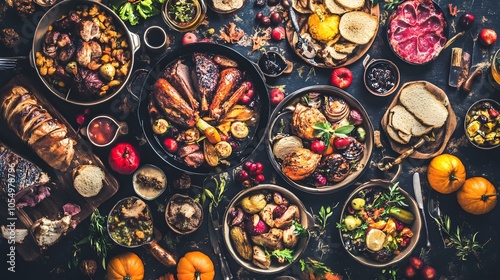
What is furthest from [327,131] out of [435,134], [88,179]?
[88,179]

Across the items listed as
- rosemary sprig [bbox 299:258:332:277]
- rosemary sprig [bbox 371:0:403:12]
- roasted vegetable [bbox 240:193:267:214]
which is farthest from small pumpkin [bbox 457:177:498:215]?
roasted vegetable [bbox 240:193:267:214]

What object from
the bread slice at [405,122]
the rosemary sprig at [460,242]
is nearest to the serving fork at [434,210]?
the rosemary sprig at [460,242]

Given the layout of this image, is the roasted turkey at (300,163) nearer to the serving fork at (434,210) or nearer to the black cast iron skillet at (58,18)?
the serving fork at (434,210)

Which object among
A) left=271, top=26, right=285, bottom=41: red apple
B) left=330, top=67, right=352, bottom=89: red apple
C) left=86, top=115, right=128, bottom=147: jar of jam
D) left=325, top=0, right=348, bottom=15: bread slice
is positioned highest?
left=325, top=0, right=348, bottom=15: bread slice

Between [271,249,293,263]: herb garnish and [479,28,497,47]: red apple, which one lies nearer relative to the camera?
[271,249,293,263]: herb garnish

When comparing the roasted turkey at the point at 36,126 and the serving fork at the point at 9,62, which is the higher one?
the serving fork at the point at 9,62

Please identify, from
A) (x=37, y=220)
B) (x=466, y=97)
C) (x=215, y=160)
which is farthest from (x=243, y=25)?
(x=37, y=220)

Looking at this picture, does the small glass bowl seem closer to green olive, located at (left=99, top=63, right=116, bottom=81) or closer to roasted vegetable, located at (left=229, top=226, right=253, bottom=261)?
green olive, located at (left=99, top=63, right=116, bottom=81)

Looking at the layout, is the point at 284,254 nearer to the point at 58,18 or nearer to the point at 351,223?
the point at 351,223
